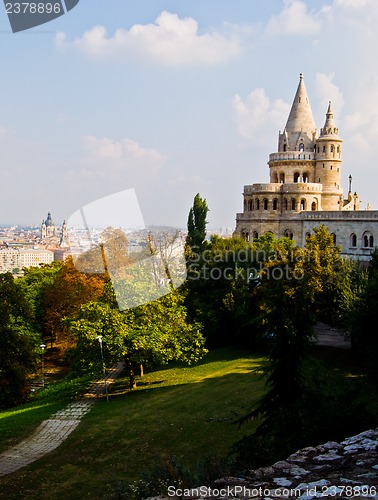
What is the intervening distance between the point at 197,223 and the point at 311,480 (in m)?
36.3

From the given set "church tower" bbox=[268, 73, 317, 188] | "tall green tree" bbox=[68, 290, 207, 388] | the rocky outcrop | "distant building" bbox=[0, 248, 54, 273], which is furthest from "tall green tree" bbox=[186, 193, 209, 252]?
"distant building" bbox=[0, 248, 54, 273]

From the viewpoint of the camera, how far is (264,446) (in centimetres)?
1042

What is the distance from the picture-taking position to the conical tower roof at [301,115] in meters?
53.0

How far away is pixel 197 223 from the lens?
42.5 metres

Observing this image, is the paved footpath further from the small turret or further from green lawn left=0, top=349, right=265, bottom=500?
the small turret

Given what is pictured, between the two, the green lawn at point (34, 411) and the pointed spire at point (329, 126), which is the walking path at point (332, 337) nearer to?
the green lawn at point (34, 411)

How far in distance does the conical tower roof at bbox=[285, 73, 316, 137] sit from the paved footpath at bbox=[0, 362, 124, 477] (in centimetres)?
3801

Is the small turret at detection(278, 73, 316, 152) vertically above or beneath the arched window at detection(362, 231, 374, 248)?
above

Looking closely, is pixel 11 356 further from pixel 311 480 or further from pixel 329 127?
pixel 329 127

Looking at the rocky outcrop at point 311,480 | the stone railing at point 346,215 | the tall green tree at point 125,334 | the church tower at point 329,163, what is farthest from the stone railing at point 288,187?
the rocky outcrop at point 311,480

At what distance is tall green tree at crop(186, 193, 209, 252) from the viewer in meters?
41.2

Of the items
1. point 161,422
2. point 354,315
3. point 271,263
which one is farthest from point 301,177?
point 161,422

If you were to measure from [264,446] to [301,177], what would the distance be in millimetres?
44510

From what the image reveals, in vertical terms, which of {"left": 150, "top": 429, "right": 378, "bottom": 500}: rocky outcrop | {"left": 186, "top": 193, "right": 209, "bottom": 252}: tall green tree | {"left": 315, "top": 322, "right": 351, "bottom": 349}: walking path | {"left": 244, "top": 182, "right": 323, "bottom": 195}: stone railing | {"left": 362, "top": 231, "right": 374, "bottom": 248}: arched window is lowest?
{"left": 315, "top": 322, "right": 351, "bottom": 349}: walking path
